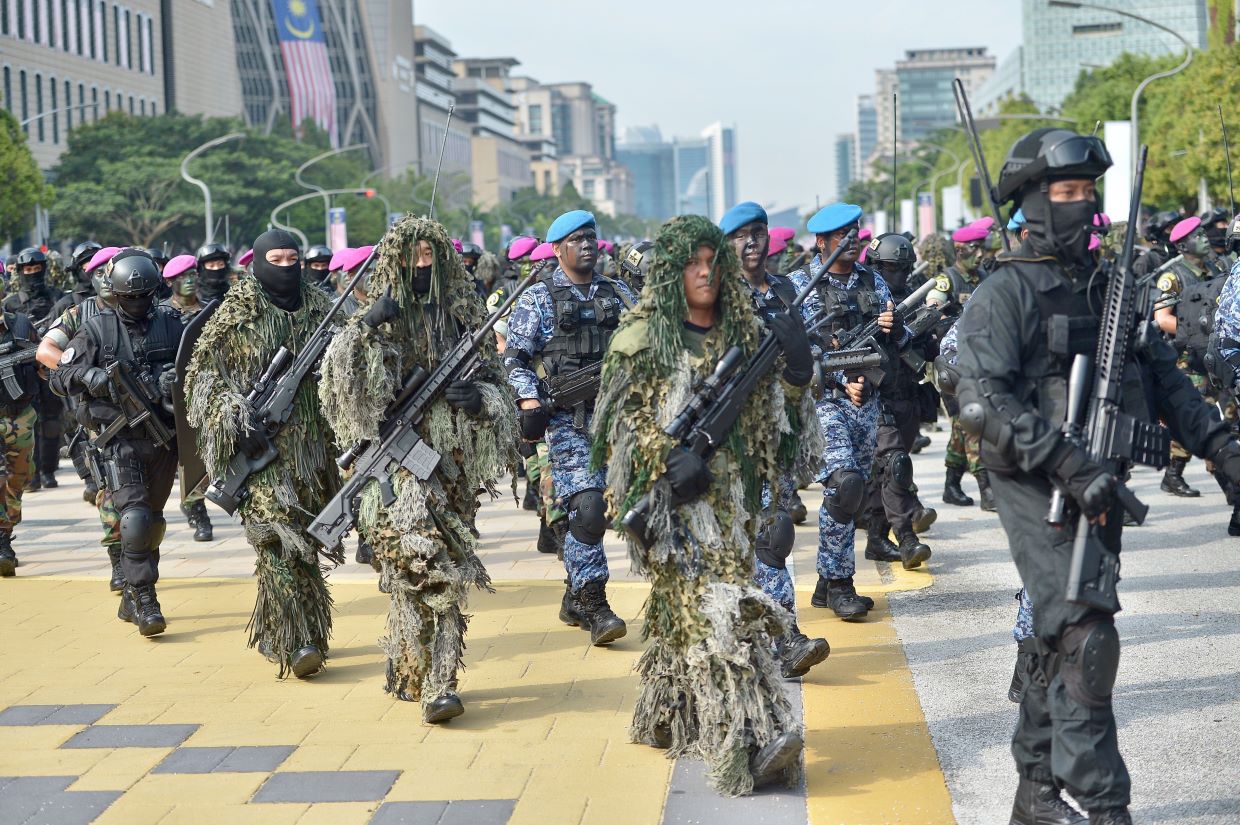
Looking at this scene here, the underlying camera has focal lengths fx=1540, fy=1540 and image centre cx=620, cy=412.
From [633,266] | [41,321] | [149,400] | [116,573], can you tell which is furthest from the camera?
[41,321]

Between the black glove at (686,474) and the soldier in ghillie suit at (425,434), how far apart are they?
142cm

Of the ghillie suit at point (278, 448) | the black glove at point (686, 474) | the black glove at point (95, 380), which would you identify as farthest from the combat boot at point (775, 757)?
the black glove at point (95, 380)

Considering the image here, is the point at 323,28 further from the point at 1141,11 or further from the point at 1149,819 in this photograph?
the point at 1149,819

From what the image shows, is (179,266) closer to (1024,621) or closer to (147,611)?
(147,611)

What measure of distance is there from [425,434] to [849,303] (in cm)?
298

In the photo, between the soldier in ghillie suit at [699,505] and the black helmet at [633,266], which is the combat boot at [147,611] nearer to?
the soldier in ghillie suit at [699,505]

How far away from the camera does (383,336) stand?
6809 millimetres

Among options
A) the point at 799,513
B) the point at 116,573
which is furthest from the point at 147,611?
the point at 799,513

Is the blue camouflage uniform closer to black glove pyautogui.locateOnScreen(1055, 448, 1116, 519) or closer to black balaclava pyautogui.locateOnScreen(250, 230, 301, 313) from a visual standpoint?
black balaclava pyautogui.locateOnScreen(250, 230, 301, 313)

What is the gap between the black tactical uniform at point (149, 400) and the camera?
847 cm

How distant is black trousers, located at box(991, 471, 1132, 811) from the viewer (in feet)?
15.2

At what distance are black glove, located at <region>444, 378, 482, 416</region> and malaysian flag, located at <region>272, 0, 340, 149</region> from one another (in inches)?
4594

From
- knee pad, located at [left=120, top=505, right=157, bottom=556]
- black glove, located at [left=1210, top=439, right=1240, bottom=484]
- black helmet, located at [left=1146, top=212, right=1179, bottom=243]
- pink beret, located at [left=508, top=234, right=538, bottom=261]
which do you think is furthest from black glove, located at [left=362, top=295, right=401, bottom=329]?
pink beret, located at [left=508, top=234, right=538, bottom=261]

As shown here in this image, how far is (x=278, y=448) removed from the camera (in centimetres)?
755
